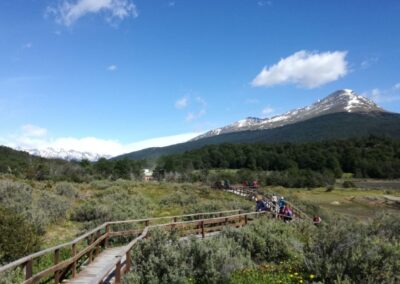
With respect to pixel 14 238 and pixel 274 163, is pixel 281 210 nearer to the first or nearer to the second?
pixel 14 238

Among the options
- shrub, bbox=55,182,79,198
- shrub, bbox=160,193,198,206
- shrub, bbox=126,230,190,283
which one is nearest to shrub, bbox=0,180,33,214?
shrub, bbox=55,182,79,198

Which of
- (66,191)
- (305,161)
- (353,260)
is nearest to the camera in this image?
(353,260)

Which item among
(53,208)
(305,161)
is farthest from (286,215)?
(305,161)

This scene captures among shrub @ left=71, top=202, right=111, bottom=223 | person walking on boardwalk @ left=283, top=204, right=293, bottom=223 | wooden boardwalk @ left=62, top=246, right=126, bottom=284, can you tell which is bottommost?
person walking on boardwalk @ left=283, top=204, right=293, bottom=223

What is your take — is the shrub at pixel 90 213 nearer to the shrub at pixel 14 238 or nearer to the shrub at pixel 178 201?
the shrub at pixel 14 238

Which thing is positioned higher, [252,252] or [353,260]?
[353,260]

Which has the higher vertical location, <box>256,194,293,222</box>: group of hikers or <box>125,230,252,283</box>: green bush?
<box>125,230,252,283</box>: green bush

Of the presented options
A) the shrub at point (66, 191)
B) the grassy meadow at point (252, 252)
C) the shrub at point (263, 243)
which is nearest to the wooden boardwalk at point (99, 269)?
the grassy meadow at point (252, 252)

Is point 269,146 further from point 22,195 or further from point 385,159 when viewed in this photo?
point 22,195

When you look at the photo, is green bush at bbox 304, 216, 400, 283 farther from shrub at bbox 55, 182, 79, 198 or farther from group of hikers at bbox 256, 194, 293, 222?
shrub at bbox 55, 182, 79, 198

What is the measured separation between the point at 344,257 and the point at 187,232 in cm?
1054

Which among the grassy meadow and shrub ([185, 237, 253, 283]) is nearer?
the grassy meadow

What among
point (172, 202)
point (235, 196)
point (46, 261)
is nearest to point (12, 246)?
point (46, 261)

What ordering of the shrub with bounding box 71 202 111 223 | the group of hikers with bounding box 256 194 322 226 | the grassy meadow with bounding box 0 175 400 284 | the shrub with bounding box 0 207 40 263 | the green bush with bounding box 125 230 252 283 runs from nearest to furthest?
the grassy meadow with bounding box 0 175 400 284 → the green bush with bounding box 125 230 252 283 → the shrub with bounding box 0 207 40 263 → the shrub with bounding box 71 202 111 223 → the group of hikers with bounding box 256 194 322 226
